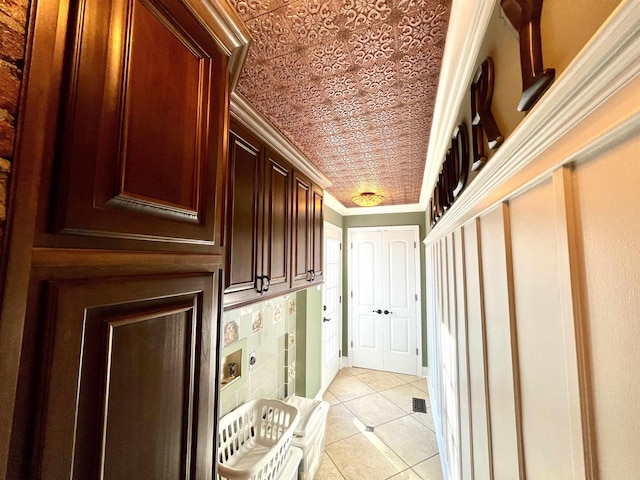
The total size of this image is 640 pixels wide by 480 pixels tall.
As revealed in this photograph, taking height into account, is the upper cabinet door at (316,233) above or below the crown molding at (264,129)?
below

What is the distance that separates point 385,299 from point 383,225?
117 centimetres

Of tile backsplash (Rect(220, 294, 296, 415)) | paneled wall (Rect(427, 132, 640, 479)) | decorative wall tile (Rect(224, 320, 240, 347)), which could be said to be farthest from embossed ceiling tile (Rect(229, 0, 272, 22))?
decorative wall tile (Rect(224, 320, 240, 347))

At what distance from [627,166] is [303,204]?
172 centimetres

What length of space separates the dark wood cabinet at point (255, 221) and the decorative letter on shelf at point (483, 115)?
0.99 metres

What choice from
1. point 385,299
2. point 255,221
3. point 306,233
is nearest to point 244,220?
point 255,221

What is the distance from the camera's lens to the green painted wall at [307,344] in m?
2.74

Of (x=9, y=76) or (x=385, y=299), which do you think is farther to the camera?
(x=385, y=299)

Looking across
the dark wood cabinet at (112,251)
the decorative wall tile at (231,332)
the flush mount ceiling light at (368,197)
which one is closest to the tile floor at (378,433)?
the decorative wall tile at (231,332)

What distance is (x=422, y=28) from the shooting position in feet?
2.96

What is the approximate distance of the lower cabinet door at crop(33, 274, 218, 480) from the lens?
0.38 meters

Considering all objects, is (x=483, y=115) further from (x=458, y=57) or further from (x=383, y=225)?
(x=383, y=225)

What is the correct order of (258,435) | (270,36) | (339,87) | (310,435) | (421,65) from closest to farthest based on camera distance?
(270,36) < (421,65) < (339,87) < (258,435) < (310,435)

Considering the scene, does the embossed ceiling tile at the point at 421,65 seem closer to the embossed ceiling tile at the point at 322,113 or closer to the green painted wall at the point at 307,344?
the embossed ceiling tile at the point at 322,113

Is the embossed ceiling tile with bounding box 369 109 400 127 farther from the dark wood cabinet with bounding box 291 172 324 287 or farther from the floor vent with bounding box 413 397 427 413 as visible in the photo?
the floor vent with bounding box 413 397 427 413
